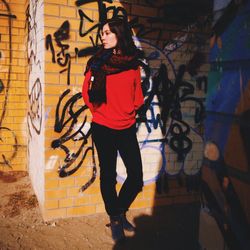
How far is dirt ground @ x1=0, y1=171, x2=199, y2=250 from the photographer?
277cm

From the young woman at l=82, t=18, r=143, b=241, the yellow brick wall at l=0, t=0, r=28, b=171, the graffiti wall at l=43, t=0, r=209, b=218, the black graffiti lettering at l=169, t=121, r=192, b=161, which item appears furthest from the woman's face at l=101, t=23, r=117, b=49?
the yellow brick wall at l=0, t=0, r=28, b=171

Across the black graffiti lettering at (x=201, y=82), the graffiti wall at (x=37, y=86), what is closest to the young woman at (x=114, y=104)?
the graffiti wall at (x=37, y=86)

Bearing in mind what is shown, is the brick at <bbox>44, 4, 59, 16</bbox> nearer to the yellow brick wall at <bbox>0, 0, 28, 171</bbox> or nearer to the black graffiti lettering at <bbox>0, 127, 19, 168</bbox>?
the yellow brick wall at <bbox>0, 0, 28, 171</bbox>

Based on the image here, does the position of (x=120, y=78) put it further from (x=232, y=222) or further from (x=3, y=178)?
(x=3, y=178)

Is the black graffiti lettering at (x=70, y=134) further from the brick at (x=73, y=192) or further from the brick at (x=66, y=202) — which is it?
the brick at (x=66, y=202)

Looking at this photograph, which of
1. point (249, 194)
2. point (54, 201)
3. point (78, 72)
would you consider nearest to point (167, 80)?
point (78, 72)

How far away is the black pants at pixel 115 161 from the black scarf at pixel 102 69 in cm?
28

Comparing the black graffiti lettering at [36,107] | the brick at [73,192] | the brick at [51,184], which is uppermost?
the black graffiti lettering at [36,107]

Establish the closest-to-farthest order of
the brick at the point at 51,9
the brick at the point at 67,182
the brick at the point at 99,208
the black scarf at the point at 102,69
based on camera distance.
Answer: the black scarf at the point at 102,69
the brick at the point at 51,9
the brick at the point at 67,182
the brick at the point at 99,208

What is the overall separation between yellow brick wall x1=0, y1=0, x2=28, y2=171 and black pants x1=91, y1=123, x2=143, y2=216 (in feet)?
7.01

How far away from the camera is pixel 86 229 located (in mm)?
3039

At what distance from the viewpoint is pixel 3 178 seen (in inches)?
168

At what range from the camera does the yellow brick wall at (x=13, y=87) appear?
421 cm

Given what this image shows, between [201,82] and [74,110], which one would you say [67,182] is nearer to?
[74,110]
